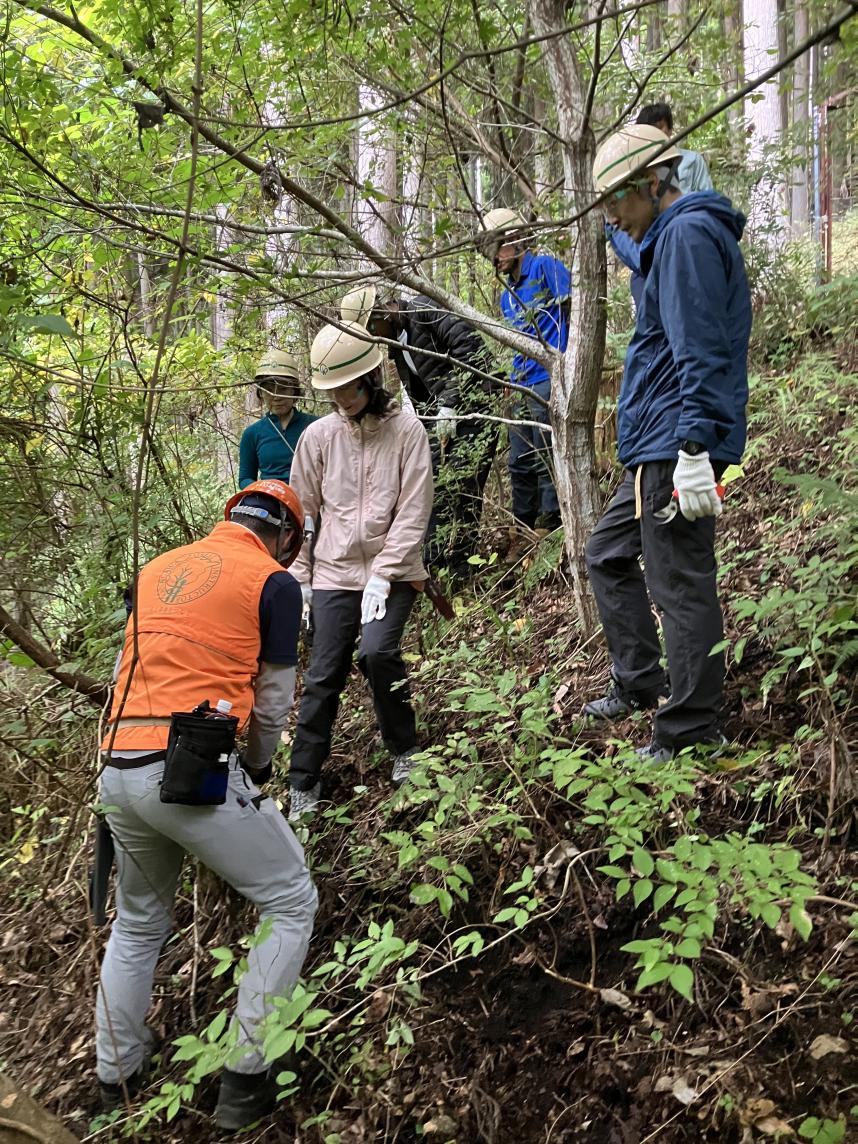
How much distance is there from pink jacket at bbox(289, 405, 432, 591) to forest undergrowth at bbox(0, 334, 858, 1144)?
64 centimetres

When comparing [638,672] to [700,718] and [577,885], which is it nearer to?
[700,718]

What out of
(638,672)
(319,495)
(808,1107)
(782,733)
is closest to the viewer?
(808,1107)

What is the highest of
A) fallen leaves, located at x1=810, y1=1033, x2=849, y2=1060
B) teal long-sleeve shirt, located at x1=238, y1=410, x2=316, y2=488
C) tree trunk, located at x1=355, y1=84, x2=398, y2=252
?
tree trunk, located at x1=355, y1=84, x2=398, y2=252

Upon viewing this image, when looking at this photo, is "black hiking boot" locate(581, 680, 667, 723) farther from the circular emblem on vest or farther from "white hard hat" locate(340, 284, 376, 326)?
"white hard hat" locate(340, 284, 376, 326)

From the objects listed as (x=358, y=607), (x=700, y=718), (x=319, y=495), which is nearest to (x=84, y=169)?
(x=319, y=495)

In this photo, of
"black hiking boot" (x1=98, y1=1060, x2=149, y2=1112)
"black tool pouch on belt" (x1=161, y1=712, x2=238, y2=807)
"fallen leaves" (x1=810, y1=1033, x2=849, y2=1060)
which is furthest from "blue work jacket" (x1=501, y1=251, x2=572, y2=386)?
"black hiking boot" (x1=98, y1=1060, x2=149, y2=1112)

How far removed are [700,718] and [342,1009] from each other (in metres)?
1.69

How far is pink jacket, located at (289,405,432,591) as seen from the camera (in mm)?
3873

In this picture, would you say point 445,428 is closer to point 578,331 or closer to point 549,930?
point 578,331

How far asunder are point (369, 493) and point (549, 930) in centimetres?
209

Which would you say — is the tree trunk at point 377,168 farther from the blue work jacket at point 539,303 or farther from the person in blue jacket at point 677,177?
the person in blue jacket at point 677,177

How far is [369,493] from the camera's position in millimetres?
3924

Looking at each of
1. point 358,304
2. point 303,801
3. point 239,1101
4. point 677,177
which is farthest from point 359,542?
point 239,1101

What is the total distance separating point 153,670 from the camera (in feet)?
8.91
